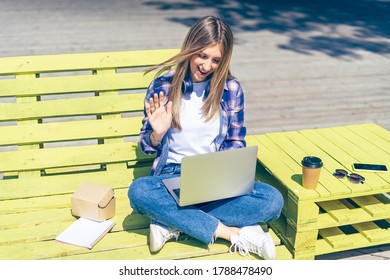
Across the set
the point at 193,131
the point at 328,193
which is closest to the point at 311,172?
the point at 328,193

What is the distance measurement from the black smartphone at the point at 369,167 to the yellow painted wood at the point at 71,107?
1.82 metres

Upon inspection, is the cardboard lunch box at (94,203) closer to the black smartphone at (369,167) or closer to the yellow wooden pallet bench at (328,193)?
the yellow wooden pallet bench at (328,193)

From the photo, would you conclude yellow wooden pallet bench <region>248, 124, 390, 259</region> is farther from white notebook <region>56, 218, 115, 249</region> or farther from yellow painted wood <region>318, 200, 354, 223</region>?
white notebook <region>56, 218, 115, 249</region>

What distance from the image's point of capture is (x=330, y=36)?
986 cm

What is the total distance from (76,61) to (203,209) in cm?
181

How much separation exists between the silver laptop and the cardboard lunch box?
51 cm

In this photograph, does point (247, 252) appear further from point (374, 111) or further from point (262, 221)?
point (374, 111)

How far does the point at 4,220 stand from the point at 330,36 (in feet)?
24.9

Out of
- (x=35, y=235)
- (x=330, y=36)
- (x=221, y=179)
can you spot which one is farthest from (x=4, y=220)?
(x=330, y=36)

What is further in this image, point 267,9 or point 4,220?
point 267,9

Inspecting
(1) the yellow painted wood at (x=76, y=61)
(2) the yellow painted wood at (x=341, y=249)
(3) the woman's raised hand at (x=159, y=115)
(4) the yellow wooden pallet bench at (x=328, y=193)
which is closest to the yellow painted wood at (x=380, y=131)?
(4) the yellow wooden pallet bench at (x=328, y=193)

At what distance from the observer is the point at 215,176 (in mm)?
3326

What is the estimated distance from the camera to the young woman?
3.45m

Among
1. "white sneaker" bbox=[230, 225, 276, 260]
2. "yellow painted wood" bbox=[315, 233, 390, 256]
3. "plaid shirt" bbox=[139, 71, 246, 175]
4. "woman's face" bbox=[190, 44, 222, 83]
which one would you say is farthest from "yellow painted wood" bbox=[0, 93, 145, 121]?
"yellow painted wood" bbox=[315, 233, 390, 256]
